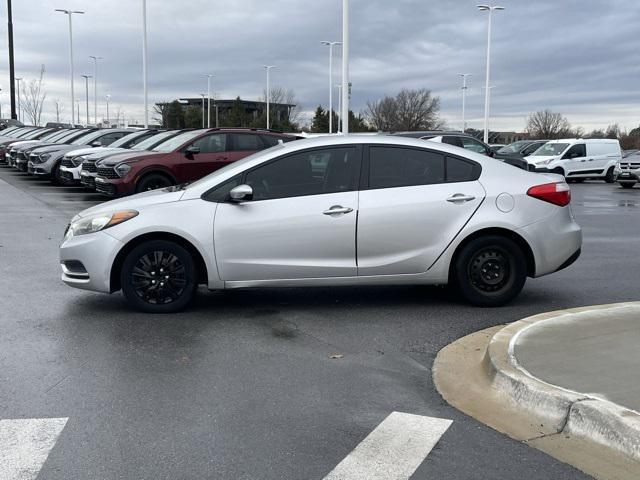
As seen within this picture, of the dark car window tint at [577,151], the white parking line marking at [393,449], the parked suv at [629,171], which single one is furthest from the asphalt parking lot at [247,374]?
the dark car window tint at [577,151]

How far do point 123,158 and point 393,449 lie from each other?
12.6 meters

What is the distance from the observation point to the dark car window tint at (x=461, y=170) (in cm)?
710

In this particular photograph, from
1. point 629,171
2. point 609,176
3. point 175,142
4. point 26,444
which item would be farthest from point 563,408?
point 609,176

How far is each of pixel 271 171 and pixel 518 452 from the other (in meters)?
3.80

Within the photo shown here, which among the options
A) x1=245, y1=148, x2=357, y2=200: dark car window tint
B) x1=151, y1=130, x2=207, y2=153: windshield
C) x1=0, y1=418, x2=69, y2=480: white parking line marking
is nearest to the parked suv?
x1=151, y1=130, x2=207, y2=153: windshield

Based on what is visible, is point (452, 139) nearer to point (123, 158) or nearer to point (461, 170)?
point (123, 158)

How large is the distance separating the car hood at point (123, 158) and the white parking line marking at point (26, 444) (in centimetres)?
1152

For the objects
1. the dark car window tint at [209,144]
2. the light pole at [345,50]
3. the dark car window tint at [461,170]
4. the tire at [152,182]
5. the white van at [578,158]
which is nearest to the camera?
the dark car window tint at [461,170]

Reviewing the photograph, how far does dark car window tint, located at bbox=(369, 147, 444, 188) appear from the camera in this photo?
7.00 metres

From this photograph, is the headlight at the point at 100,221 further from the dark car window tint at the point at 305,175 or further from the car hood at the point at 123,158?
the car hood at the point at 123,158

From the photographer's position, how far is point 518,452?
3.97m

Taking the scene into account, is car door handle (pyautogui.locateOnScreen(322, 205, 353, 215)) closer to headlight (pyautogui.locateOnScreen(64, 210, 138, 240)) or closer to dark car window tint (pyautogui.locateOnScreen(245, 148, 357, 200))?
dark car window tint (pyautogui.locateOnScreen(245, 148, 357, 200))

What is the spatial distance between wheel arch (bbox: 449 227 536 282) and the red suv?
929 cm

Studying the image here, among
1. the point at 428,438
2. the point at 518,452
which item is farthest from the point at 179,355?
the point at 518,452
